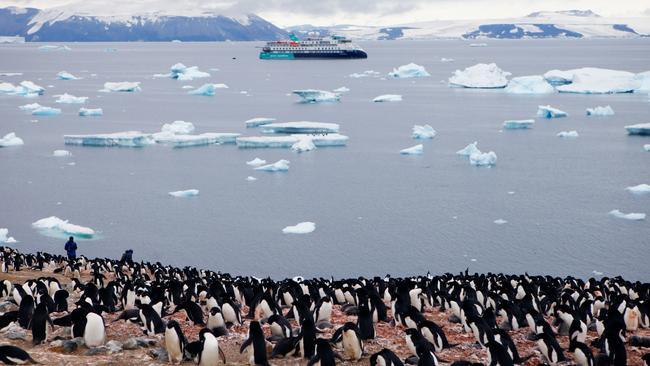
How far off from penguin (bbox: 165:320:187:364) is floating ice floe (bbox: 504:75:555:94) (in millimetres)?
49516

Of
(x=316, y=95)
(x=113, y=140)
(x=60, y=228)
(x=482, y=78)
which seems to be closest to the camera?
(x=60, y=228)

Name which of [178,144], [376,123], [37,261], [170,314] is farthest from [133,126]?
[170,314]

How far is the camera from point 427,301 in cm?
1009

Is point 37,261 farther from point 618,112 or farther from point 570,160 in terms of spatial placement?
point 618,112

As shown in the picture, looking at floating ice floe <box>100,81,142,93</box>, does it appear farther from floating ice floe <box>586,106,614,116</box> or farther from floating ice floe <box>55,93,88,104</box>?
floating ice floe <box>586,106,614,116</box>

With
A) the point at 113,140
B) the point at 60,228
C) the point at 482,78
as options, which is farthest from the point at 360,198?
the point at 482,78

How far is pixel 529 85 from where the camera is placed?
5431cm

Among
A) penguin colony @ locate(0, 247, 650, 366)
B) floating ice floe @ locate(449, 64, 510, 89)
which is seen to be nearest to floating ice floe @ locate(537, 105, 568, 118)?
floating ice floe @ locate(449, 64, 510, 89)

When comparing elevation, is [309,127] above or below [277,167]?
above

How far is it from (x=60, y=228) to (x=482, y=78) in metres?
47.2

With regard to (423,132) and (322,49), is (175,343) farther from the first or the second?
(322,49)

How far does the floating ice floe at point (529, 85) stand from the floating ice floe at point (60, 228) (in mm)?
40315

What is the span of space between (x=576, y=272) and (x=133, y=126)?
92.8 feet

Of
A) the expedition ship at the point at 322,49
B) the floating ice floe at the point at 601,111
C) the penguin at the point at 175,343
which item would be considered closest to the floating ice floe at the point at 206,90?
the floating ice floe at the point at 601,111
